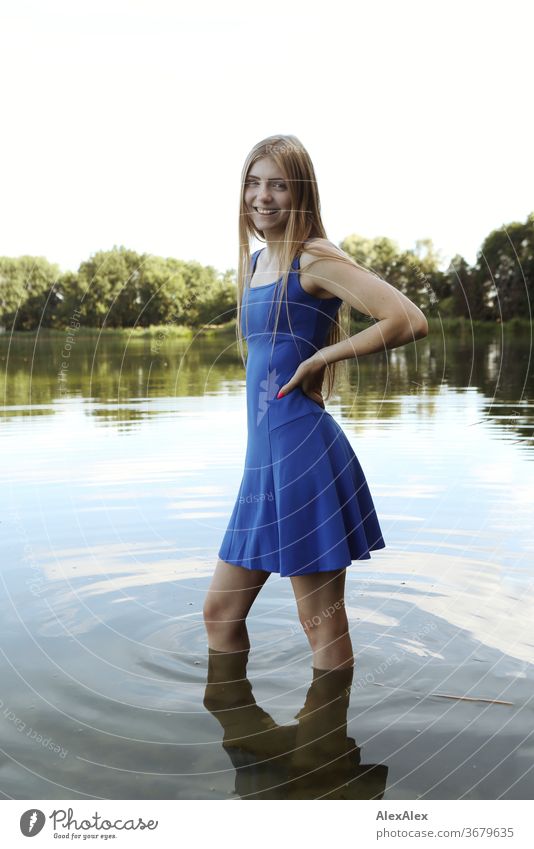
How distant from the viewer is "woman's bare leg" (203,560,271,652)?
365 cm

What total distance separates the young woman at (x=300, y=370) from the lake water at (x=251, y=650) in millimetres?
551

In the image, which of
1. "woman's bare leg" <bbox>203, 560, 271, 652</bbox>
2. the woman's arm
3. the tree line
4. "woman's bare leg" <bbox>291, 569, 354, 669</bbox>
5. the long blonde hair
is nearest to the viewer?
the woman's arm

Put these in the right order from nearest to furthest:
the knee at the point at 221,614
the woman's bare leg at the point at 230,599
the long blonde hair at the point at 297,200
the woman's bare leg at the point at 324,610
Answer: the long blonde hair at the point at 297,200
the woman's bare leg at the point at 324,610
the woman's bare leg at the point at 230,599
the knee at the point at 221,614

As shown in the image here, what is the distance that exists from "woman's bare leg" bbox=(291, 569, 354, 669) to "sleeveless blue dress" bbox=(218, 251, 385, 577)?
3.3 inches

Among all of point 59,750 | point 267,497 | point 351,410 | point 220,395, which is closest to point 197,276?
point 267,497

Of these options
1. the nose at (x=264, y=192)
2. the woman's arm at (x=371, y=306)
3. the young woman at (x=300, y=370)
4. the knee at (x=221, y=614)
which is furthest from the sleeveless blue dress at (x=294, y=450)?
the knee at (x=221, y=614)

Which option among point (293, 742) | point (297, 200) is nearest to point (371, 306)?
point (297, 200)

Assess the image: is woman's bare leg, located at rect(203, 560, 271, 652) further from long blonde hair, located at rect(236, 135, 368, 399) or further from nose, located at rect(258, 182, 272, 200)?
nose, located at rect(258, 182, 272, 200)

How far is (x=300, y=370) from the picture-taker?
325 cm

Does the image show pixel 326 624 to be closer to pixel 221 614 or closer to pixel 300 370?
pixel 221 614

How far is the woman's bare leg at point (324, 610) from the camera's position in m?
3.41

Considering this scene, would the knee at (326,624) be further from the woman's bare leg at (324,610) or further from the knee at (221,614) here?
the knee at (221,614)

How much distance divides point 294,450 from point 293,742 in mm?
1147

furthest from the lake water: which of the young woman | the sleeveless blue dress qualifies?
the sleeveless blue dress
